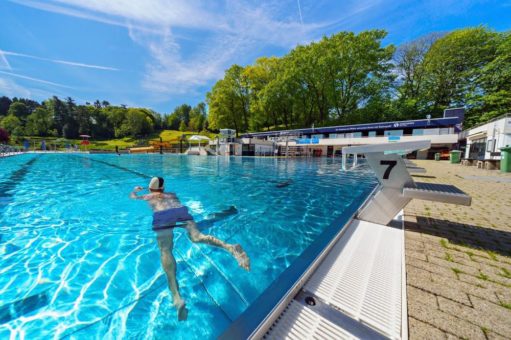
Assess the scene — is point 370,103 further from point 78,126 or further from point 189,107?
point 78,126

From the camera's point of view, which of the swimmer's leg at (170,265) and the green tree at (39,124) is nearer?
the swimmer's leg at (170,265)

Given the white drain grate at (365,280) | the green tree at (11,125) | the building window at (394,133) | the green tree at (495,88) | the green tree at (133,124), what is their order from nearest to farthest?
the white drain grate at (365,280)
the green tree at (495,88)
the building window at (394,133)
the green tree at (11,125)
the green tree at (133,124)

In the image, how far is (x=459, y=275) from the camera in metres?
1.96

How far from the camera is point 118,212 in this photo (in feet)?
15.4

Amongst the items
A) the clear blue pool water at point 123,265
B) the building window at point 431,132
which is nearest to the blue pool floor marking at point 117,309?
the clear blue pool water at point 123,265

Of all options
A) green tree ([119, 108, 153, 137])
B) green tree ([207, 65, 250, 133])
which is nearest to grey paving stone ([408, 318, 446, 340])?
green tree ([207, 65, 250, 133])

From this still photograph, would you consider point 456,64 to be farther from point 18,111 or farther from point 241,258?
point 18,111

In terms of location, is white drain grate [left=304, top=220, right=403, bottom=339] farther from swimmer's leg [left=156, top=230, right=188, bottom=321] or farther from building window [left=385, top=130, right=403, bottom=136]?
building window [left=385, top=130, right=403, bottom=136]

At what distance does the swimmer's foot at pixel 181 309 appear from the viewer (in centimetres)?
→ 191

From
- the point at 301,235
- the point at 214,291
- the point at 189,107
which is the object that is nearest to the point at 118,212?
the point at 214,291

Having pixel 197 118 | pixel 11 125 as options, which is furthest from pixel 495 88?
pixel 11 125

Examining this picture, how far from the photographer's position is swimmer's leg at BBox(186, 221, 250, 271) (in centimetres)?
253

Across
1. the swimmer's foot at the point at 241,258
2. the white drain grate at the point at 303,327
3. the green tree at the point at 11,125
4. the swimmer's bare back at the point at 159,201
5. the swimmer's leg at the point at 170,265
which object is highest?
the green tree at the point at 11,125

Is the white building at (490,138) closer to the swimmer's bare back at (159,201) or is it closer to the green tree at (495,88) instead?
the green tree at (495,88)
